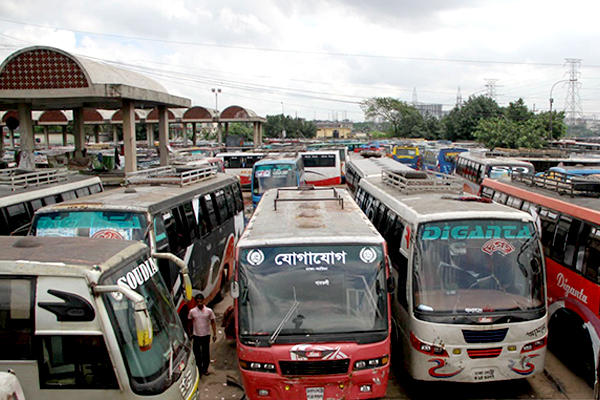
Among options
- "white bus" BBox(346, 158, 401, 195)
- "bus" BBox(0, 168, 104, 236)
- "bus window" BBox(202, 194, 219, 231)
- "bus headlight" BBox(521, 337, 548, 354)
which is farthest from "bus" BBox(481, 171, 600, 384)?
"bus" BBox(0, 168, 104, 236)

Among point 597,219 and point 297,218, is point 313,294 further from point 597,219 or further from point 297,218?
point 597,219

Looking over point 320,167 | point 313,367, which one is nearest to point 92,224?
point 313,367

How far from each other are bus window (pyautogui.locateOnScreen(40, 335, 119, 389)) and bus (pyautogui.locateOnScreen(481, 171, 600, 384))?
5.77 meters

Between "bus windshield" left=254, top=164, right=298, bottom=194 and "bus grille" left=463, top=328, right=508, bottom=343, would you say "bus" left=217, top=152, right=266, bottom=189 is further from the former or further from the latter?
"bus grille" left=463, top=328, right=508, bottom=343

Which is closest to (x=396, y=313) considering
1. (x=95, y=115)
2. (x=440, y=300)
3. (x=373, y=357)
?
(x=440, y=300)

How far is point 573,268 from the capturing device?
8164 mm

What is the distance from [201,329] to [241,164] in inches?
1024

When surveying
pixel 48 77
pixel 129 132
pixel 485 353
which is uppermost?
pixel 48 77

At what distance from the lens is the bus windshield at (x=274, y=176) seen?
72.1 feet

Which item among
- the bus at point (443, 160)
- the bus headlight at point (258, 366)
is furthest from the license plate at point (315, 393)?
the bus at point (443, 160)

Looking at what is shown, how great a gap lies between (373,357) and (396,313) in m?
1.99

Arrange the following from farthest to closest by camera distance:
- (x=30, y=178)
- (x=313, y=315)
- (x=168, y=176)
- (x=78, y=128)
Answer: (x=78, y=128) → (x=30, y=178) → (x=168, y=176) → (x=313, y=315)

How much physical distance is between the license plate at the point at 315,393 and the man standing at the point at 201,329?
2.52 meters

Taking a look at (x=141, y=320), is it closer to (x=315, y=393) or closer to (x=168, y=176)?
(x=315, y=393)
